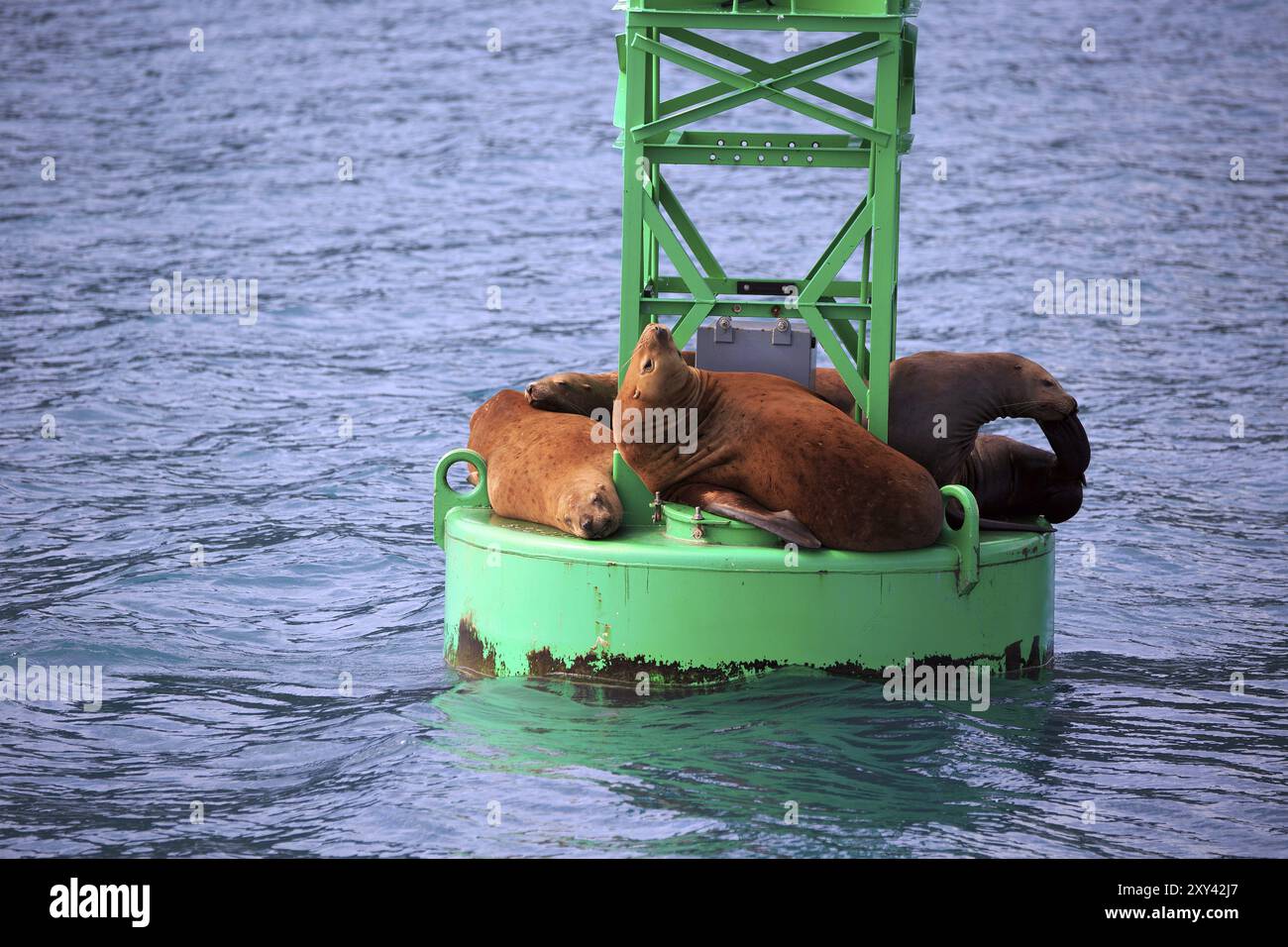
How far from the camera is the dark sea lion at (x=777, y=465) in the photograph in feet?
29.2

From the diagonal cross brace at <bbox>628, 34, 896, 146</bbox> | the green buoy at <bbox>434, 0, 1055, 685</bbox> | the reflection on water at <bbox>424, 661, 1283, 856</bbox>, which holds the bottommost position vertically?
the reflection on water at <bbox>424, 661, 1283, 856</bbox>

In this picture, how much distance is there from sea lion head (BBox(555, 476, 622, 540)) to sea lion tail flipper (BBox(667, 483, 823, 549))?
1.10 feet

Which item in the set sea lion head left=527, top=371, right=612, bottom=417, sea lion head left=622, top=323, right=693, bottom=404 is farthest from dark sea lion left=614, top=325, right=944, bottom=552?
sea lion head left=527, top=371, right=612, bottom=417

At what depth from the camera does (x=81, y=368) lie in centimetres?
2016

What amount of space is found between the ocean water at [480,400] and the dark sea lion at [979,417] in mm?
1199

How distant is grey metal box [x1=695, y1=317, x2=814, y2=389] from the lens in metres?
9.76

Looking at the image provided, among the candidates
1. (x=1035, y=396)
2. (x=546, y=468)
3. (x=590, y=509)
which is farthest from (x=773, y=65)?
(x=590, y=509)

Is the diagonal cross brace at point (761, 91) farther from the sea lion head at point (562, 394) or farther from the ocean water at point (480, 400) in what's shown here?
the ocean water at point (480, 400)

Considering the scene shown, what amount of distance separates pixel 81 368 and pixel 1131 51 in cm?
2359

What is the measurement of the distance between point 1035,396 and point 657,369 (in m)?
2.13

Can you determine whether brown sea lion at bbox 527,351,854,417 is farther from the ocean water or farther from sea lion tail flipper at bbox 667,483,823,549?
the ocean water

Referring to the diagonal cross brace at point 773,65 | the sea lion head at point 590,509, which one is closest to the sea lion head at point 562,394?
the sea lion head at point 590,509
